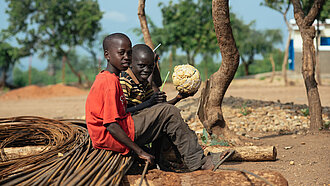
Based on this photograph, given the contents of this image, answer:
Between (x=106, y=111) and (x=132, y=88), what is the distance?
832 millimetres

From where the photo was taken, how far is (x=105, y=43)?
121 inches

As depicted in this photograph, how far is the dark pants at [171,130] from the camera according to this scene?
10.3 feet

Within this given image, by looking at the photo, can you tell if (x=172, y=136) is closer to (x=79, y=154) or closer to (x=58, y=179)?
(x=79, y=154)

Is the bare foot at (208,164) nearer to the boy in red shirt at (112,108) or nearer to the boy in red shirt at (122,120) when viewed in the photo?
the boy in red shirt at (122,120)

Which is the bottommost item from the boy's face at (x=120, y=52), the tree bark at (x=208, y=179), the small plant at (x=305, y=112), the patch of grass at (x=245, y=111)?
the small plant at (x=305, y=112)

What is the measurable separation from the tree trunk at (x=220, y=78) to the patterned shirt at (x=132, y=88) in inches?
49.5

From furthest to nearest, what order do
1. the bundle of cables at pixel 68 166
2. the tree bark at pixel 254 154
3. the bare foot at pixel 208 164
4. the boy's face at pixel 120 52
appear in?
the tree bark at pixel 254 154 → the bare foot at pixel 208 164 → the boy's face at pixel 120 52 → the bundle of cables at pixel 68 166

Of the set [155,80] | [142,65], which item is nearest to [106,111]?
[142,65]

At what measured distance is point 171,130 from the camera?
10.5 feet

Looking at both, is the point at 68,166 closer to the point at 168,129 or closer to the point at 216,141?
the point at 168,129

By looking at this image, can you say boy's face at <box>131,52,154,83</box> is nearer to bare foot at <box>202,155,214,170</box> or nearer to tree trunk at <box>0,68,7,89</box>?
bare foot at <box>202,155,214,170</box>

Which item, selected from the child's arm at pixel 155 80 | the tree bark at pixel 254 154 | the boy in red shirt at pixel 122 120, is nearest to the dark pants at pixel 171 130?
the boy in red shirt at pixel 122 120

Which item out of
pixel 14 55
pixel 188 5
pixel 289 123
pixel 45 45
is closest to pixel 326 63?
pixel 188 5

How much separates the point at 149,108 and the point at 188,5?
679 inches
